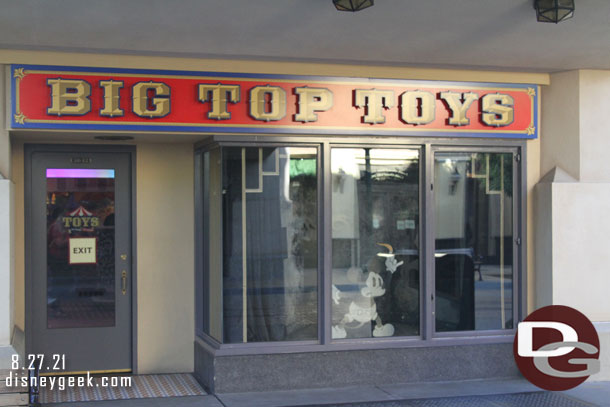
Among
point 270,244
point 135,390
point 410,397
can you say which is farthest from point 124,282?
point 410,397

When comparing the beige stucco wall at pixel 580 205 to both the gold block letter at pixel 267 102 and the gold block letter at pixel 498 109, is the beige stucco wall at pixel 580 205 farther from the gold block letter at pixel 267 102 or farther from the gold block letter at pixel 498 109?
the gold block letter at pixel 267 102

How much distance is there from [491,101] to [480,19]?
177 cm

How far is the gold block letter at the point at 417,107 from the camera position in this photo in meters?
6.91

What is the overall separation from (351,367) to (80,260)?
113 inches

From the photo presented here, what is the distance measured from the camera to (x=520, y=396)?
21.7 feet

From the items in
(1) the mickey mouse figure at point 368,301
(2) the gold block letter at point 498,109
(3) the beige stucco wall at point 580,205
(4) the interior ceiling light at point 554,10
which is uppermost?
(4) the interior ceiling light at point 554,10

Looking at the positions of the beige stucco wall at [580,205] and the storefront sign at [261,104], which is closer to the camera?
the storefront sign at [261,104]

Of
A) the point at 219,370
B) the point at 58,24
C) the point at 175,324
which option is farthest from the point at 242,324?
the point at 58,24

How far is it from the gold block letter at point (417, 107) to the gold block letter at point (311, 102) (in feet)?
2.43

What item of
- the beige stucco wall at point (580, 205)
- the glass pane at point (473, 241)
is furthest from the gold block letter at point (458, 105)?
the beige stucco wall at point (580, 205)

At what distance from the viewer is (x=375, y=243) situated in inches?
282

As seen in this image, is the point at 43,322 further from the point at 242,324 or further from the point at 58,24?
the point at 58,24

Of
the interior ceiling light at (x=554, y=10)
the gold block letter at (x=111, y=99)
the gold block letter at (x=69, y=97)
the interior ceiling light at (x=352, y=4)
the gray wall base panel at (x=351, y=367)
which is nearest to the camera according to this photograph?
the interior ceiling light at (x=352, y=4)

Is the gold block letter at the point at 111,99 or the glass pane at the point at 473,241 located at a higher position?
the gold block letter at the point at 111,99
